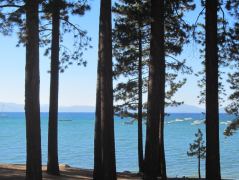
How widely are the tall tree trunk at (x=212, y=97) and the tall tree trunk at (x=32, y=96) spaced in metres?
4.66

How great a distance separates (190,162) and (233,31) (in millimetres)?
29960

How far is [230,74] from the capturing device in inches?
1041

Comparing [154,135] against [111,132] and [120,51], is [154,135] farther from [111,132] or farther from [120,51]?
[120,51]

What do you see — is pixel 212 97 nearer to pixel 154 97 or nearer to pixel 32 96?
pixel 154 97

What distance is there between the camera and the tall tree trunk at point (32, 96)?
42.1 feet

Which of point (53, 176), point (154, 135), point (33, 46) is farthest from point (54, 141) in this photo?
point (33, 46)

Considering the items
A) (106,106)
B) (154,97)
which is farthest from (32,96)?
(154,97)

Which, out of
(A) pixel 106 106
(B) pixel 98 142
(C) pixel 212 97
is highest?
(C) pixel 212 97

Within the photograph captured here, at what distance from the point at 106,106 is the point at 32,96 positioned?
2002mm

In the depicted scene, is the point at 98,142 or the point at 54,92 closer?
the point at 98,142

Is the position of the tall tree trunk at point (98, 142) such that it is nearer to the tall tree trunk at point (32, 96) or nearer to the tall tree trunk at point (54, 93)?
the tall tree trunk at point (32, 96)

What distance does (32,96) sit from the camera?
1280cm

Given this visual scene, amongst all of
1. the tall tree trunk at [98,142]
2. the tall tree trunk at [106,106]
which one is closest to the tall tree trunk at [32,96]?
the tall tree trunk at [106,106]

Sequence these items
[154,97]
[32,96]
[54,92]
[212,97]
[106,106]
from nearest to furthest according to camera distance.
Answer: [32,96], [106,106], [212,97], [154,97], [54,92]
